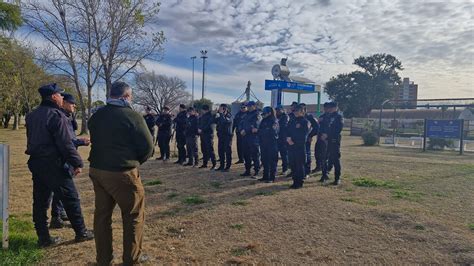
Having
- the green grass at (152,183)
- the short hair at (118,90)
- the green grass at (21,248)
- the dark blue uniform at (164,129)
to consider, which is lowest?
the green grass at (21,248)

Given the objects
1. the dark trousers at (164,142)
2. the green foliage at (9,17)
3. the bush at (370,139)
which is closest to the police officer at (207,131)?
the dark trousers at (164,142)

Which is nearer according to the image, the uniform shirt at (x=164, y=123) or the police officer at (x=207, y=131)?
the police officer at (x=207, y=131)

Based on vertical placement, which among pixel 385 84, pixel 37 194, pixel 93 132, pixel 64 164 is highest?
pixel 385 84

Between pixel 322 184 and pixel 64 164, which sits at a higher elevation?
pixel 64 164

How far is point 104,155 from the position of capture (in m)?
3.40

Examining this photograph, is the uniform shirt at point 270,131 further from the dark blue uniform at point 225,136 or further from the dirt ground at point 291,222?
the dark blue uniform at point 225,136

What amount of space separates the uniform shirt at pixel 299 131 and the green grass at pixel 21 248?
16.5ft

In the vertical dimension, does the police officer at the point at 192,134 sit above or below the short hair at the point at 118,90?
below

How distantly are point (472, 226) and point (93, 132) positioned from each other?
5441mm

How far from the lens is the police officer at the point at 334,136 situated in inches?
321

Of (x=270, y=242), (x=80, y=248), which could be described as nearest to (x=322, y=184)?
(x=270, y=242)

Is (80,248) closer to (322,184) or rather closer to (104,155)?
(104,155)

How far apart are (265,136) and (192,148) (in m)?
3.13

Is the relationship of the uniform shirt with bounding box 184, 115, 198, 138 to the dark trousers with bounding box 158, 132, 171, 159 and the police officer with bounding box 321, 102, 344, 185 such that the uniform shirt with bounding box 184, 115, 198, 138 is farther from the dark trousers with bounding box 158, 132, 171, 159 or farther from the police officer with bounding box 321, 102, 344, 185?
the police officer with bounding box 321, 102, 344, 185
